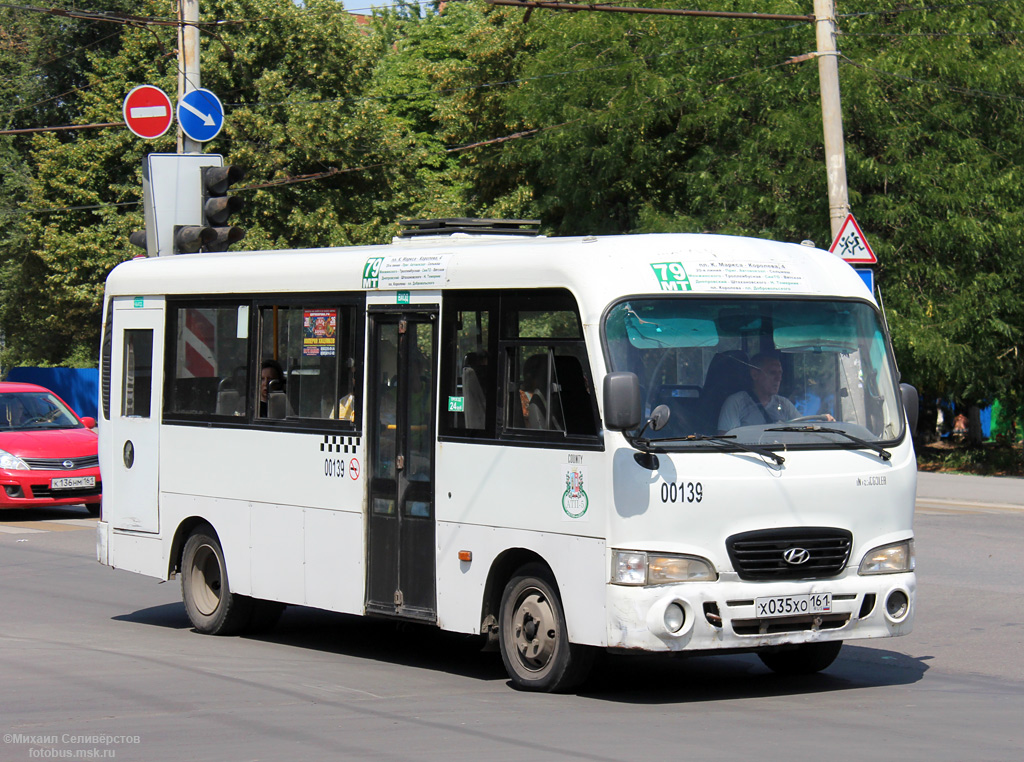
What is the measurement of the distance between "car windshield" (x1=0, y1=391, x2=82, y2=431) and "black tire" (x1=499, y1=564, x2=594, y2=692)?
13.7 meters

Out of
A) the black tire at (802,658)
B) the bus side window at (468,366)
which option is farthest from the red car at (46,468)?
the black tire at (802,658)

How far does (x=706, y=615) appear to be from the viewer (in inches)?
306

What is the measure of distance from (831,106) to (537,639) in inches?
524

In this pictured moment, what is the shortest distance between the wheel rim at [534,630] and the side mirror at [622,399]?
126cm

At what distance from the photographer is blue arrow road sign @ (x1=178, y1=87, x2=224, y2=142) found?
1958 centimetres

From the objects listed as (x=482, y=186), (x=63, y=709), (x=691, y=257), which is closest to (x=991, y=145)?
(x=482, y=186)

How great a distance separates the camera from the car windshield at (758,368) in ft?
26.5

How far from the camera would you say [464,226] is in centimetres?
1004

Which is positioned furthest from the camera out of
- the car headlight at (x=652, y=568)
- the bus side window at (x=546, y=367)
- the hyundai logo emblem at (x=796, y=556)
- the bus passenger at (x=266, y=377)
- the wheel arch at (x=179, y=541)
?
the wheel arch at (x=179, y=541)

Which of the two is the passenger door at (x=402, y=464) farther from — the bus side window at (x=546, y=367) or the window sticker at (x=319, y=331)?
the bus side window at (x=546, y=367)

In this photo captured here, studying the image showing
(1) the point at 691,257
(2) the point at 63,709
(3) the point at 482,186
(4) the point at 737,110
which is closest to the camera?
(2) the point at 63,709

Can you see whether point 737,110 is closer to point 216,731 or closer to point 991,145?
point 991,145

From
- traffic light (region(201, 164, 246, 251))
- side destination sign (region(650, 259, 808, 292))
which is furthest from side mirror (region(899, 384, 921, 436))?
traffic light (region(201, 164, 246, 251))

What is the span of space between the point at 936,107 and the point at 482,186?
16.5 meters
